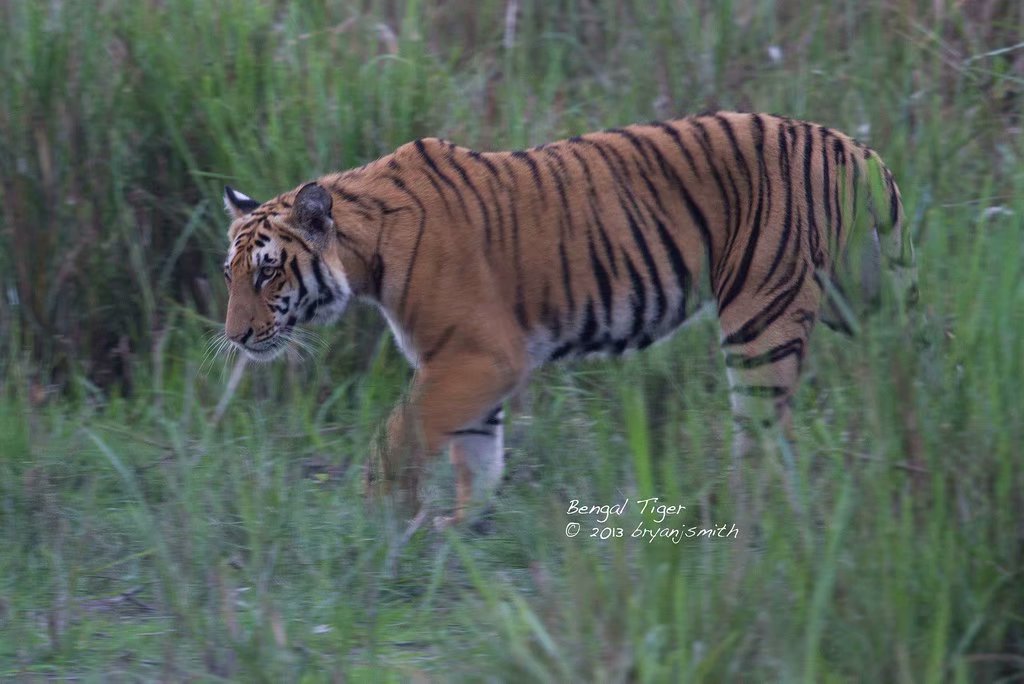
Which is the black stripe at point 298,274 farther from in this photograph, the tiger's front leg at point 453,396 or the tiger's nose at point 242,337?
the tiger's front leg at point 453,396

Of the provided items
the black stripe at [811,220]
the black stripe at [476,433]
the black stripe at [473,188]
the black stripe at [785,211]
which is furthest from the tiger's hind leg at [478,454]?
the black stripe at [811,220]

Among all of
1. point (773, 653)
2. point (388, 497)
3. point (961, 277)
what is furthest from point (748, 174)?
point (773, 653)

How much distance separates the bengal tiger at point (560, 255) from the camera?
12.7 feet

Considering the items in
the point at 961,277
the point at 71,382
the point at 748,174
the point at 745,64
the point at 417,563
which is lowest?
the point at 417,563

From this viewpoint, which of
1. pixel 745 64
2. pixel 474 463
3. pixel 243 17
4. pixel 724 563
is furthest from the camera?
pixel 745 64

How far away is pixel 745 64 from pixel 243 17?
2.09 meters

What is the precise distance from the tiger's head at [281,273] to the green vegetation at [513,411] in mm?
311

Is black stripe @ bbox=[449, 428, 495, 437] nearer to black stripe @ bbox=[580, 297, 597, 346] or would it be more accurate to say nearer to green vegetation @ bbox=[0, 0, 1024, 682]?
green vegetation @ bbox=[0, 0, 1024, 682]

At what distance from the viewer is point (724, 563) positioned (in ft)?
8.40

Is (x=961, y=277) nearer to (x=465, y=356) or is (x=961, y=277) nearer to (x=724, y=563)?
(x=724, y=563)

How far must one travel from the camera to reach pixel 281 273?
12.9ft

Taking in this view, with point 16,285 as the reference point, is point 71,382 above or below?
below

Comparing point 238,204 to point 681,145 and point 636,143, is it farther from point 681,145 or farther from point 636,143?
point 681,145

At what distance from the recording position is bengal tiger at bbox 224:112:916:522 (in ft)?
12.7
